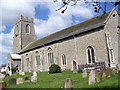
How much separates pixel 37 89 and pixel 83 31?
59.9ft

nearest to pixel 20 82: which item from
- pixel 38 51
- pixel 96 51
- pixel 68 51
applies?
pixel 96 51

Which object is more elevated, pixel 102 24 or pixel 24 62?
pixel 102 24

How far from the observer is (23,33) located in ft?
179

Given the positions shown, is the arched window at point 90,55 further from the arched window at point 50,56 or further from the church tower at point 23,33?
the church tower at point 23,33

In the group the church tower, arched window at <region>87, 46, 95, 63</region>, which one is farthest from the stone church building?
the church tower

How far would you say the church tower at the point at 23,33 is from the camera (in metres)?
53.8

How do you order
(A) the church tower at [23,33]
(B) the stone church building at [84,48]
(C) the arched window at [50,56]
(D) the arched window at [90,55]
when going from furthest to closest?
(A) the church tower at [23,33] → (C) the arched window at [50,56] → (D) the arched window at [90,55] → (B) the stone church building at [84,48]

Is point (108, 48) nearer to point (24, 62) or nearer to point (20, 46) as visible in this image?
point (24, 62)

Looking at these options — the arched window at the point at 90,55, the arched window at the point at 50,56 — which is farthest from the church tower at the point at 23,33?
the arched window at the point at 90,55

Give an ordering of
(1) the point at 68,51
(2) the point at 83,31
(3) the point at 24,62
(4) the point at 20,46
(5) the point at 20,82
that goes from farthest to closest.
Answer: (4) the point at 20,46, (3) the point at 24,62, (1) the point at 68,51, (2) the point at 83,31, (5) the point at 20,82

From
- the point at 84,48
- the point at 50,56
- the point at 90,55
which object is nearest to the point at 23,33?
the point at 50,56

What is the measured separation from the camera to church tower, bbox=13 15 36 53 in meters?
53.8

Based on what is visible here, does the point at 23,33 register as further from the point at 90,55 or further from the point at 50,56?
the point at 90,55

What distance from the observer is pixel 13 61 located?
4981 centimetres
